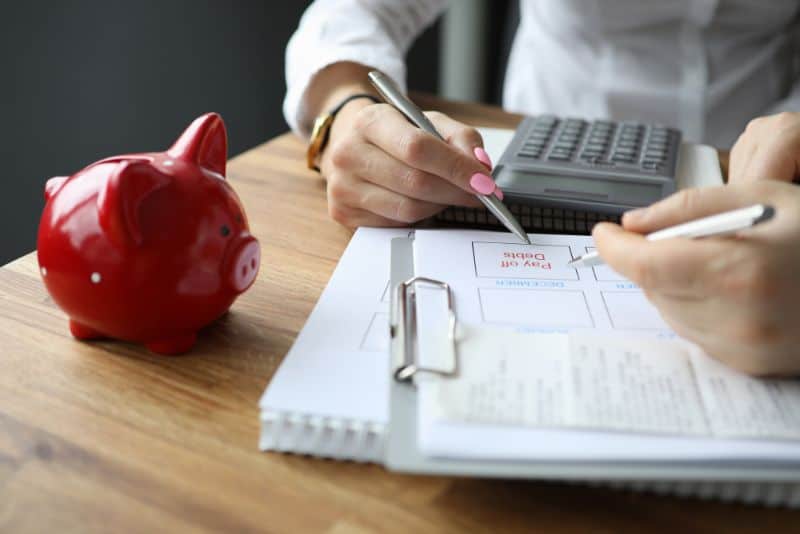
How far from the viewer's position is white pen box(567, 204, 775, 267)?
13.5 inches

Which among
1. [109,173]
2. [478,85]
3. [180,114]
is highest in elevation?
[109,173]

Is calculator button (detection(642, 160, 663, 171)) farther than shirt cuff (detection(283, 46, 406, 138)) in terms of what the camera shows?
No

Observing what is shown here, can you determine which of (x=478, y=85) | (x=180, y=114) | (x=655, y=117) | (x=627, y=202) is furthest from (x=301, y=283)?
(x=478, y=85)

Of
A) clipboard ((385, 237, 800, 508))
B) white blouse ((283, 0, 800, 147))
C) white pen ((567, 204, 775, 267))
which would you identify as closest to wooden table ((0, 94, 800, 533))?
Answer: clipboard ((385, 237, 800, 508))

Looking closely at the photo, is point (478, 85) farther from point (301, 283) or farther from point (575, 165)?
point (301, 283)

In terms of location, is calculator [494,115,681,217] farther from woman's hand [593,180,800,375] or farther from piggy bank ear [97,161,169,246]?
piggy bank ear [97,161,169,246]

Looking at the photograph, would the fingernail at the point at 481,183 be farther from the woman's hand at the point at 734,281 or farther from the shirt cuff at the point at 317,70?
the shirt cuff at the point at 317,70

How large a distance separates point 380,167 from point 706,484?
0.33 m

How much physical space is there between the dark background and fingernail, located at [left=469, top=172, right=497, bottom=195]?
76cm

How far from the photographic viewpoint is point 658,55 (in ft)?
3.20

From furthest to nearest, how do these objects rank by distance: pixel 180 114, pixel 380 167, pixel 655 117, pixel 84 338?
pixel 180 114
pixel 655 117
pixel 380 167
pixel 84 338

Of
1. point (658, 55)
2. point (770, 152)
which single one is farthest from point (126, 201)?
point (658, 55)

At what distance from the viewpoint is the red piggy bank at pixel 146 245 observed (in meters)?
0.39

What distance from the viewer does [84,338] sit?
456mm
